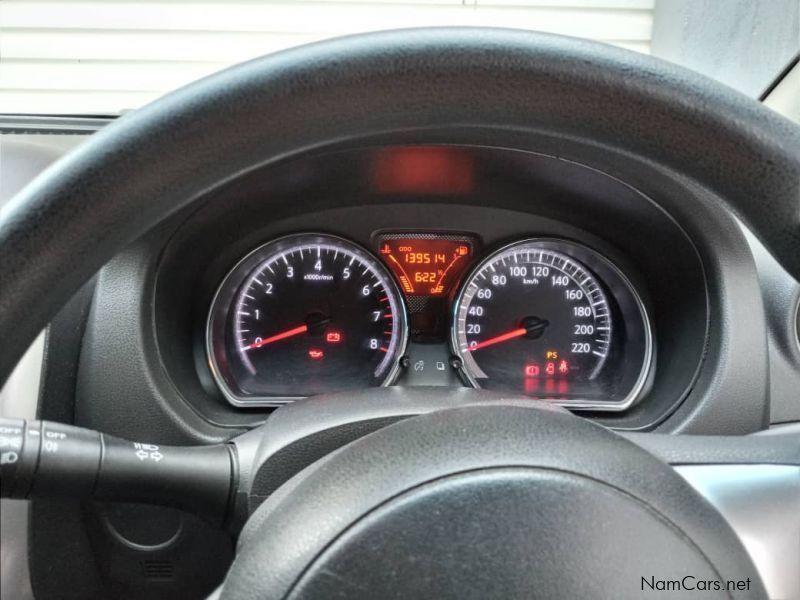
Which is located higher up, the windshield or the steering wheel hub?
the windshield

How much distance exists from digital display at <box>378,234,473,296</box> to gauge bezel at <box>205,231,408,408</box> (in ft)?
0.13

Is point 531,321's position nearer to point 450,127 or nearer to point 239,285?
point 239,285

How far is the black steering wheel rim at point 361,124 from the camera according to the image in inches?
23.8

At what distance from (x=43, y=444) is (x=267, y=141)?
1.45 feet

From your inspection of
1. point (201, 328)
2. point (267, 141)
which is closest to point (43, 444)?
point (267, 141)

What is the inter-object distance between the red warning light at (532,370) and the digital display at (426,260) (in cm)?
26

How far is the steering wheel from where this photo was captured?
2.00 feet

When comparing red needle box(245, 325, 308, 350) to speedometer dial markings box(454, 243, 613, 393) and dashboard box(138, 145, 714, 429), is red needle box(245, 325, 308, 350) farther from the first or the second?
speedometer dial markings box(454, 243, 613, 393)

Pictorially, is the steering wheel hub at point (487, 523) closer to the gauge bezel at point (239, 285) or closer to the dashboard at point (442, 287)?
the dashboard at point (442, 287)

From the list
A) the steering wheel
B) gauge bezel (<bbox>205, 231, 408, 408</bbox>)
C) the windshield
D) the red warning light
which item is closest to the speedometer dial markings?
the red warning light

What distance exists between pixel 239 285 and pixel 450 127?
125 cm

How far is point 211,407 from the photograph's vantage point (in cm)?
160

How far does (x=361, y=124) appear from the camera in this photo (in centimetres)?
64

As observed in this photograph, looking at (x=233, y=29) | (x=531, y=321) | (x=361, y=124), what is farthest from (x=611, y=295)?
(x=361, y=124)
